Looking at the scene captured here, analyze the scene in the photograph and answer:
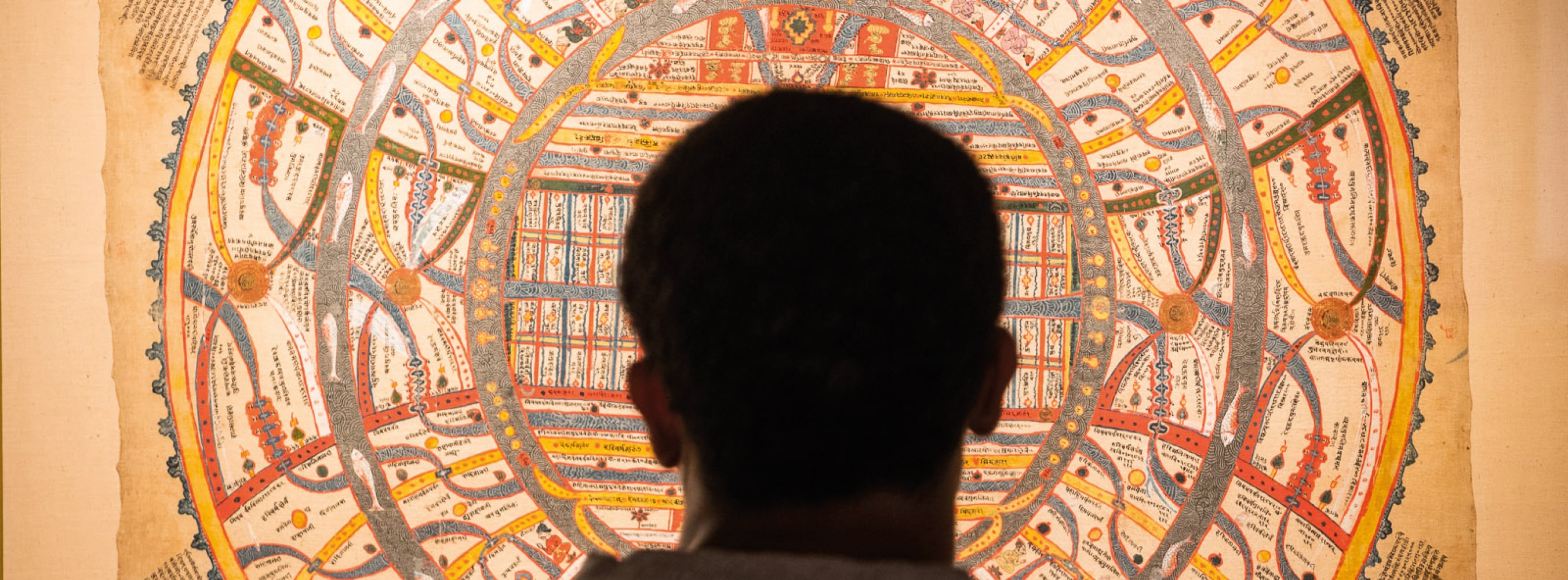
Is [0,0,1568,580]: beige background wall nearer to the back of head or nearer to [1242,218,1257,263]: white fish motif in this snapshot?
[1242,218,1257,263]: white fish motif

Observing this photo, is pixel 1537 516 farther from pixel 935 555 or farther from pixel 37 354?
pixel 37 354

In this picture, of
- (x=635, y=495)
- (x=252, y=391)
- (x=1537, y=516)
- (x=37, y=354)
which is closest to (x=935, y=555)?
(x=635, y=495)

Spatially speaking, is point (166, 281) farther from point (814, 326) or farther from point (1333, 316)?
point (1333, 316)

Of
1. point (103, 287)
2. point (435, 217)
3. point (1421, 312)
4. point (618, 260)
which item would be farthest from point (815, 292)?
point (103, 287)

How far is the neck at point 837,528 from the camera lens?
0.80 meters

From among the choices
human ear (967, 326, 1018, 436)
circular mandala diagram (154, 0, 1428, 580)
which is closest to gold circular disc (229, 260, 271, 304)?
circular mandala diagram (154, 0, 1428, 580)

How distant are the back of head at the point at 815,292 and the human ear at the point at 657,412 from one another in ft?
0.06

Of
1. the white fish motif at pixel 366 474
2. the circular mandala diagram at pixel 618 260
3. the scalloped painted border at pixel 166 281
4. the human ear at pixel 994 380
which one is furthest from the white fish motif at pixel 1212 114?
the scalloped painted border at pixel 166 281

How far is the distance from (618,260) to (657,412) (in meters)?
1.08

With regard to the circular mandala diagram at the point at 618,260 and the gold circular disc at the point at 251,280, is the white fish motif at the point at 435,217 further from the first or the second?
the gold circular disc at the point at 251,280

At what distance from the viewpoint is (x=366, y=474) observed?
6.29 feet

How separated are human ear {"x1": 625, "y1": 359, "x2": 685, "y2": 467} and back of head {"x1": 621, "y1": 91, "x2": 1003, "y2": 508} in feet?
0.06

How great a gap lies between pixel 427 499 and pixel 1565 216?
245cm

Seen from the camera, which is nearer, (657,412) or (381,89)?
(657,412)
